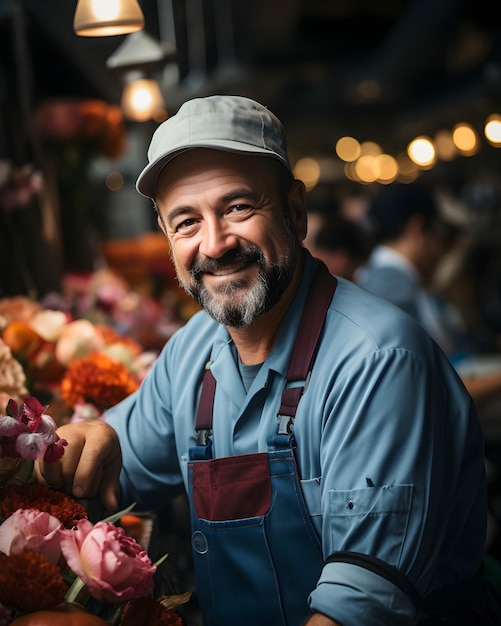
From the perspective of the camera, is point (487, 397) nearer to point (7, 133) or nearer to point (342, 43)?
point (7, 133)

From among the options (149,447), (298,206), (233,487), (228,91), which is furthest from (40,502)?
(228,91)

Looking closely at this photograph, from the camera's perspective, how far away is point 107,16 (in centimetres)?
215

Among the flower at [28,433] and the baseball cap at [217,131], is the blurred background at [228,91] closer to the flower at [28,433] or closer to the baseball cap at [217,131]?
the baseball cap at [217,131]

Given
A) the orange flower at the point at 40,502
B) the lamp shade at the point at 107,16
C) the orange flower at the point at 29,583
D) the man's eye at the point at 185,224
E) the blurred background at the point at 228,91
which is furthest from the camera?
the blurred background at the point at 228,91

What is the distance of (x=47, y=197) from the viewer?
4031 millimetres

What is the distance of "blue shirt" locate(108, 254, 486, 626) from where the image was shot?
1.58m

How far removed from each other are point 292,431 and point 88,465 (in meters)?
0.45

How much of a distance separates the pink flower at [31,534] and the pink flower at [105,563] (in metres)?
0.03

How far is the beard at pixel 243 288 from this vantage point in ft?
6.00

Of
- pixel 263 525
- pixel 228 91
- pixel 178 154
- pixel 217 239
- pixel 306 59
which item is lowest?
pixel 263 525

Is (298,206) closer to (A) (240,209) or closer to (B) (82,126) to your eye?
(A) (240,209)

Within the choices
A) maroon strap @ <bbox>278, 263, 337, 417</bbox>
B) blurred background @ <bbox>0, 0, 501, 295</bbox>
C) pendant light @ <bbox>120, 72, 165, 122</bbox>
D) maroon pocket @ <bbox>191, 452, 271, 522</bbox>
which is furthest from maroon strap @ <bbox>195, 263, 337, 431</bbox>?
pendant light @ <bbox>120, 72, 165, 122</bbox>

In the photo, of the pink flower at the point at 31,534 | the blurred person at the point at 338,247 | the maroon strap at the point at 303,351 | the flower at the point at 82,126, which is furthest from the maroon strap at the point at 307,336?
the blurred person at the point at 338,247

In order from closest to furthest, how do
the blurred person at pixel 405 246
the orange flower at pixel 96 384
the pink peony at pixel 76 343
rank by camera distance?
the orange flower at pixel 96 384
the pink peony at pixel 76 343
the blurred person at pixel 405 246
